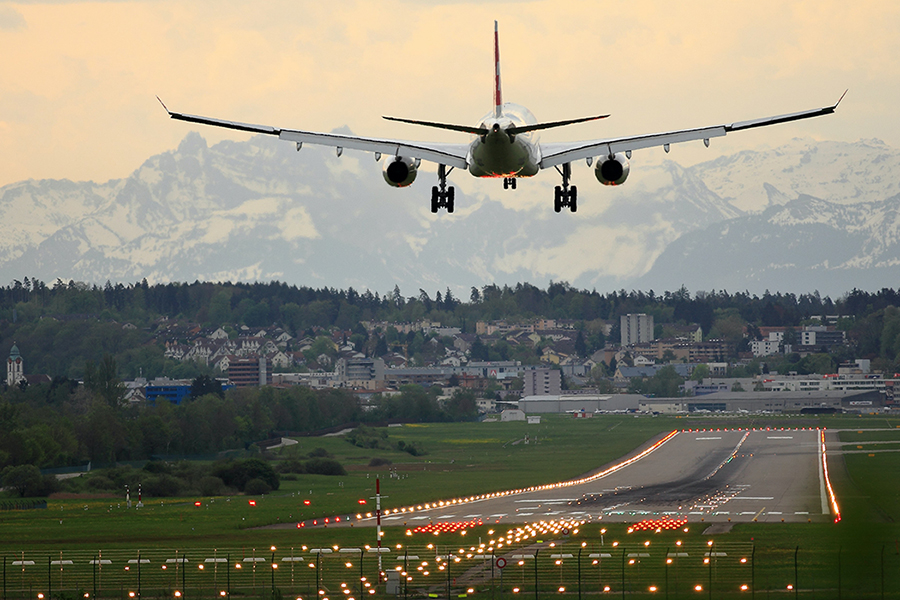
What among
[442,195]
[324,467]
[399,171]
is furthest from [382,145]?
[324,467]

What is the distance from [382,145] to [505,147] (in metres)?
6.06

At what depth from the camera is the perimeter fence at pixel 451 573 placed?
48594 millimetres

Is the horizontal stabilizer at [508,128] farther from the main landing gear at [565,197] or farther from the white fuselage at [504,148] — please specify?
the main landing gear at [565,197]

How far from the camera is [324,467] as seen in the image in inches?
4914

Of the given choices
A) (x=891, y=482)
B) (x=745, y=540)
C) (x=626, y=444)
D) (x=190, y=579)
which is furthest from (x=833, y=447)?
(x=190, y=579)

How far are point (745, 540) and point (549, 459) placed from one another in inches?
2813

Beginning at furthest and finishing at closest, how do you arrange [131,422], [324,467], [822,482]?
[131,422] → [324,467] → [822,482]

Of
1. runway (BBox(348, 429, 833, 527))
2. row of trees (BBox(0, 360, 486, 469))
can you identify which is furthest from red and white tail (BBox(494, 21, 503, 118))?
Result: row of trees (BBox(0, 360, 486, 469))

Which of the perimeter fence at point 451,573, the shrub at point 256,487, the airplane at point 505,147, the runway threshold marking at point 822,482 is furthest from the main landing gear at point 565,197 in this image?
the shrub at point 256,487

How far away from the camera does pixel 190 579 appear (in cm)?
5441

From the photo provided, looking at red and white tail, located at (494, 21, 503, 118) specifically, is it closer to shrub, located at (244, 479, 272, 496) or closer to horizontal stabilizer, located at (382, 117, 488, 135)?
horizontal stabilizer, located at (382, 117, 488, 135)

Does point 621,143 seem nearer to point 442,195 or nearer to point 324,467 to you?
point 442,195

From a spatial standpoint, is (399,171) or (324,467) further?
(324,467)

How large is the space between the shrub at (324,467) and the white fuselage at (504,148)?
8315 cm
